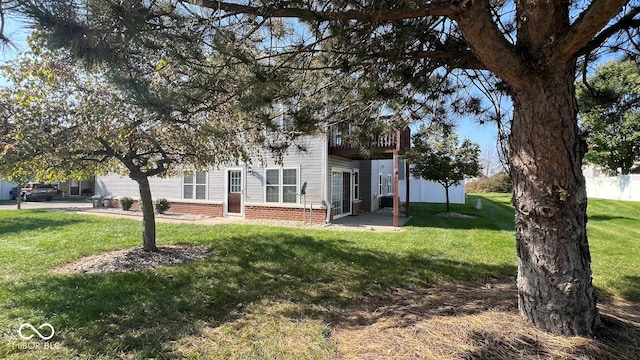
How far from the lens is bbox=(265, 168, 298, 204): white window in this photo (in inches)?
470

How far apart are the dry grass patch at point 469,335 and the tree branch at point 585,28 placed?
6.94ft

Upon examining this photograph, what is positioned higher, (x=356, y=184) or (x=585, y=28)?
(x=585, y=28)

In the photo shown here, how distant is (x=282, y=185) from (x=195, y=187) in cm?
436

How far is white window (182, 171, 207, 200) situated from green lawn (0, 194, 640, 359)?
461cm

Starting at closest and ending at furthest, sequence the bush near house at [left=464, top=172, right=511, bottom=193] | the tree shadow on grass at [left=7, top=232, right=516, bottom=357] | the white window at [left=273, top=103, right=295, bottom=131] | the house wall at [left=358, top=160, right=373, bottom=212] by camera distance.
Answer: the tree shadow on grass at [left=7, top=232, right=516, bottom=357] → the white window at [left=273, top=103, right=295, bottom=131] → the house wall at [left=358, top=160, right=373, bottom=212] → the bush near house at [left=464, top=172, right=511, bottom=193]

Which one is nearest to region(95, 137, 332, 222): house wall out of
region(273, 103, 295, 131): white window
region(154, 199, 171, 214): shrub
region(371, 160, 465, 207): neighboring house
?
region(154, 199, 171, 214): shrub

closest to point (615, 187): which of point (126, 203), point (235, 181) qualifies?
point (235, 181)

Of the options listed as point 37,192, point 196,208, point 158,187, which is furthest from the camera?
point 37,192

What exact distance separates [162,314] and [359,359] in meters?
2.26

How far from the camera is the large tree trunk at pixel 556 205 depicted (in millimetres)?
2512

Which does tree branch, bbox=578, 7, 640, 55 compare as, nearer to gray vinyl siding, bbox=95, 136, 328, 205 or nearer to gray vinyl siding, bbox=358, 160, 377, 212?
gray vinyl siding, bbox=95, 136, 328, 205

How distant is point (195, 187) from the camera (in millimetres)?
13961

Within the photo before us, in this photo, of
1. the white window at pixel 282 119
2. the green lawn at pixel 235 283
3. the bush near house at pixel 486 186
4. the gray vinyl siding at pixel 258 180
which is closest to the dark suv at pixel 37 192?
the gray vinyl siding at pixel 258 180

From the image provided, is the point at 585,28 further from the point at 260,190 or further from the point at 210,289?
the point at 260,190
